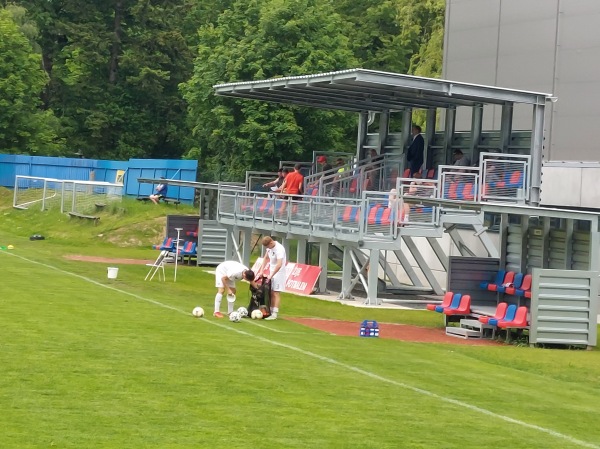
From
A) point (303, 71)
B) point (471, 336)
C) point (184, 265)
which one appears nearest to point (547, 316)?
point (471, 336)

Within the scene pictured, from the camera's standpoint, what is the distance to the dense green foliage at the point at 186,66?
5650cm

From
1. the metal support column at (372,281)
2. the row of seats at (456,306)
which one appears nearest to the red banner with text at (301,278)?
the metal support column at (372,281)

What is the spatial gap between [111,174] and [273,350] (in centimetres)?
5108

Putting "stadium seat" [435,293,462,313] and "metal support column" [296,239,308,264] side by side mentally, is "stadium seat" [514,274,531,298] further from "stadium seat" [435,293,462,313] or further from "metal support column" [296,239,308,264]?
"metal support column" [296,239,308,264]

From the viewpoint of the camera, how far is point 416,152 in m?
35.0

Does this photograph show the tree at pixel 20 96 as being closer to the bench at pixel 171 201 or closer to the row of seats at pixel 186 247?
the bench at pixel 171 201

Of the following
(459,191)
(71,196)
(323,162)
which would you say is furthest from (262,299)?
(71,196)

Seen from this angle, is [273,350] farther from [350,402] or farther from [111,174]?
[111,174]

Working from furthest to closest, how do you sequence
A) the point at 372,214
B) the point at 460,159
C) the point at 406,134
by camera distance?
the point at 406,134 → the point at 460,159 → the point at 372,214

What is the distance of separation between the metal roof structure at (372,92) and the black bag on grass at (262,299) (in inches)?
345

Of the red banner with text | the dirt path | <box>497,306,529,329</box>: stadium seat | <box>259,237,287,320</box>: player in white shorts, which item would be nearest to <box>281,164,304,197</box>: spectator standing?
the red banner with text

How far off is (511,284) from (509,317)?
2.35m

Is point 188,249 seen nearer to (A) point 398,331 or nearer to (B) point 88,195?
(B) point 88,195

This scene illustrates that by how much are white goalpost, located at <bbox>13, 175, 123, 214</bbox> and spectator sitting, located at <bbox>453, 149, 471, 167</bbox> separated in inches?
1034
